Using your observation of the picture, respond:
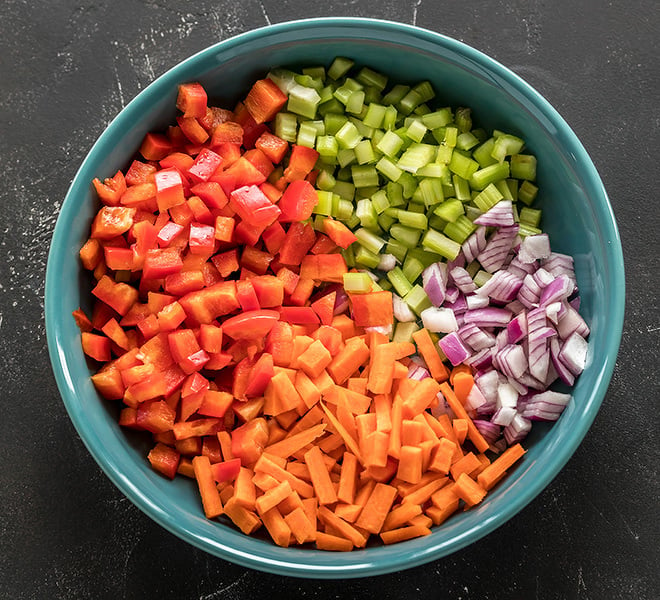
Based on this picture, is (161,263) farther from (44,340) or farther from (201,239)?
(44,340)

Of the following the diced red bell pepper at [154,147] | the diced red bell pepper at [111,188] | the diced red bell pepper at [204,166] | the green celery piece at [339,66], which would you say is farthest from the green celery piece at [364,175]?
the diced red bell pepper at [111,188]

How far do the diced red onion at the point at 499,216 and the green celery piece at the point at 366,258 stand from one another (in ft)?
0.85

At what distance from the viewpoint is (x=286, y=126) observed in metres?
1.59

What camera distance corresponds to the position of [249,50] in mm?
1515

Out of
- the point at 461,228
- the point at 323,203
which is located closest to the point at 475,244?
the point at 461,228

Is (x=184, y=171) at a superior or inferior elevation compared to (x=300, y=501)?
superior

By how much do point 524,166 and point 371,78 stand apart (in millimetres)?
430

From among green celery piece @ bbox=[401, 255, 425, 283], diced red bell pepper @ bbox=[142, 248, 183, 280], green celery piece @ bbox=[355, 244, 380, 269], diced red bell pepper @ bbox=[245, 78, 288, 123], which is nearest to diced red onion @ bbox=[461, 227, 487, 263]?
green celery piece @ bbox=[401, 255, 425, 283]

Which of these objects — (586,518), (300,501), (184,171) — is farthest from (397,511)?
(184,171)

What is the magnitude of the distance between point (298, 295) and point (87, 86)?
810 millimetres

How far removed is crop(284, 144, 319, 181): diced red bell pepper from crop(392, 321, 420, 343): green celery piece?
1.45 feet

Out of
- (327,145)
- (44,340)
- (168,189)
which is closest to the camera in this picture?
(168,189)

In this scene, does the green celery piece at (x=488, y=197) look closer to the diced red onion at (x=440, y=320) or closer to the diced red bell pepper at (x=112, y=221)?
the diced red onion at (x=440, y=320)

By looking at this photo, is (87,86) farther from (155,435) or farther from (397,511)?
(397,511)
